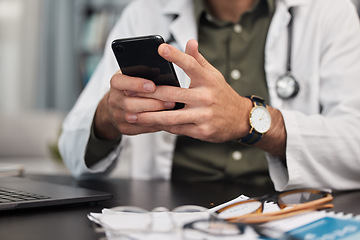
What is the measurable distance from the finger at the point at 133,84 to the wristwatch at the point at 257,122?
22 cm

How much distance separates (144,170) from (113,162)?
22cm

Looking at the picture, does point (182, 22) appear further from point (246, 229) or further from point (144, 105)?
point (246, 229)

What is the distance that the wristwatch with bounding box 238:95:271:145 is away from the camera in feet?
2.66

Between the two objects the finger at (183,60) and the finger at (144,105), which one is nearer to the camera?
the finger at (183,60)

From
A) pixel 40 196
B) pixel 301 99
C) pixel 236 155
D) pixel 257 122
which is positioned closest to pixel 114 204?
pixel 40 196

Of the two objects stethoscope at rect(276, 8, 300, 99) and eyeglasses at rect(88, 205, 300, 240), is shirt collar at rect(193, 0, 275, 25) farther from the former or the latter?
eyeglasses at rect(88, 205, 300, 240)

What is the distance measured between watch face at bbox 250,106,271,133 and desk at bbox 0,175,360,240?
127 mm

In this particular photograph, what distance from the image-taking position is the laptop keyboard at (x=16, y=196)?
62cm

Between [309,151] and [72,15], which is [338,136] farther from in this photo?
[72,15]

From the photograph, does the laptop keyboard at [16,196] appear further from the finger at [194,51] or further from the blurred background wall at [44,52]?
the blurred background wall at [44,52]

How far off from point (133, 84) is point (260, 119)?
269 millimetres

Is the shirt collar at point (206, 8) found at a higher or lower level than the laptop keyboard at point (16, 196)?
higher

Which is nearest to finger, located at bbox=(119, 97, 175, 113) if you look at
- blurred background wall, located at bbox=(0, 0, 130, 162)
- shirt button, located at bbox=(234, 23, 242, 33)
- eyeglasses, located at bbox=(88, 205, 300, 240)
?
eyeglasses, located at bbox=(88, 205, 300, 240)

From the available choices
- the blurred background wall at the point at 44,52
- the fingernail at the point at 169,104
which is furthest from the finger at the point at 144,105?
the blurred background wall at the point at 44,52
